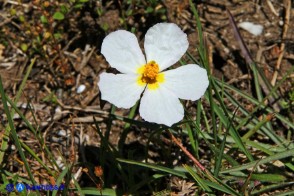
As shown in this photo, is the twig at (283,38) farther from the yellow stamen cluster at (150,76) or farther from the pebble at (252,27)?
the yellow stamen cluster at (150,76)

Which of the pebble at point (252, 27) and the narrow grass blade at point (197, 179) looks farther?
the pebble at point (252, 27)

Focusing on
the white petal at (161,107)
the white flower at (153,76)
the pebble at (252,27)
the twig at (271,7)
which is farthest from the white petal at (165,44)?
the twig at (271,7)

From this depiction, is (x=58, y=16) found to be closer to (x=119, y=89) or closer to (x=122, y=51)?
(x=122, y=51)

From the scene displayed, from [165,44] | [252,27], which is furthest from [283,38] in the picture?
[165,44]

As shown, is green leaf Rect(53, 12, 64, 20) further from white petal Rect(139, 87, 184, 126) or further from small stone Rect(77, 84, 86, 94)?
white petal Rect(139, 87, 184, 126)

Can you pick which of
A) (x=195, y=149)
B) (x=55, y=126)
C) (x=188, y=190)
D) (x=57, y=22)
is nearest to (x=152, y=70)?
(x=195, y=149)

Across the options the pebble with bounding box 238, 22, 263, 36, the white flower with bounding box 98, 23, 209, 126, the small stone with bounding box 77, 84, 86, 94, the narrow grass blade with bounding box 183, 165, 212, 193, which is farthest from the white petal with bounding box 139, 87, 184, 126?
the pebble with bounding box 238, 22, 263, 36

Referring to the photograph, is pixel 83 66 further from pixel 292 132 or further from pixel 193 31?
pixel 292 132
